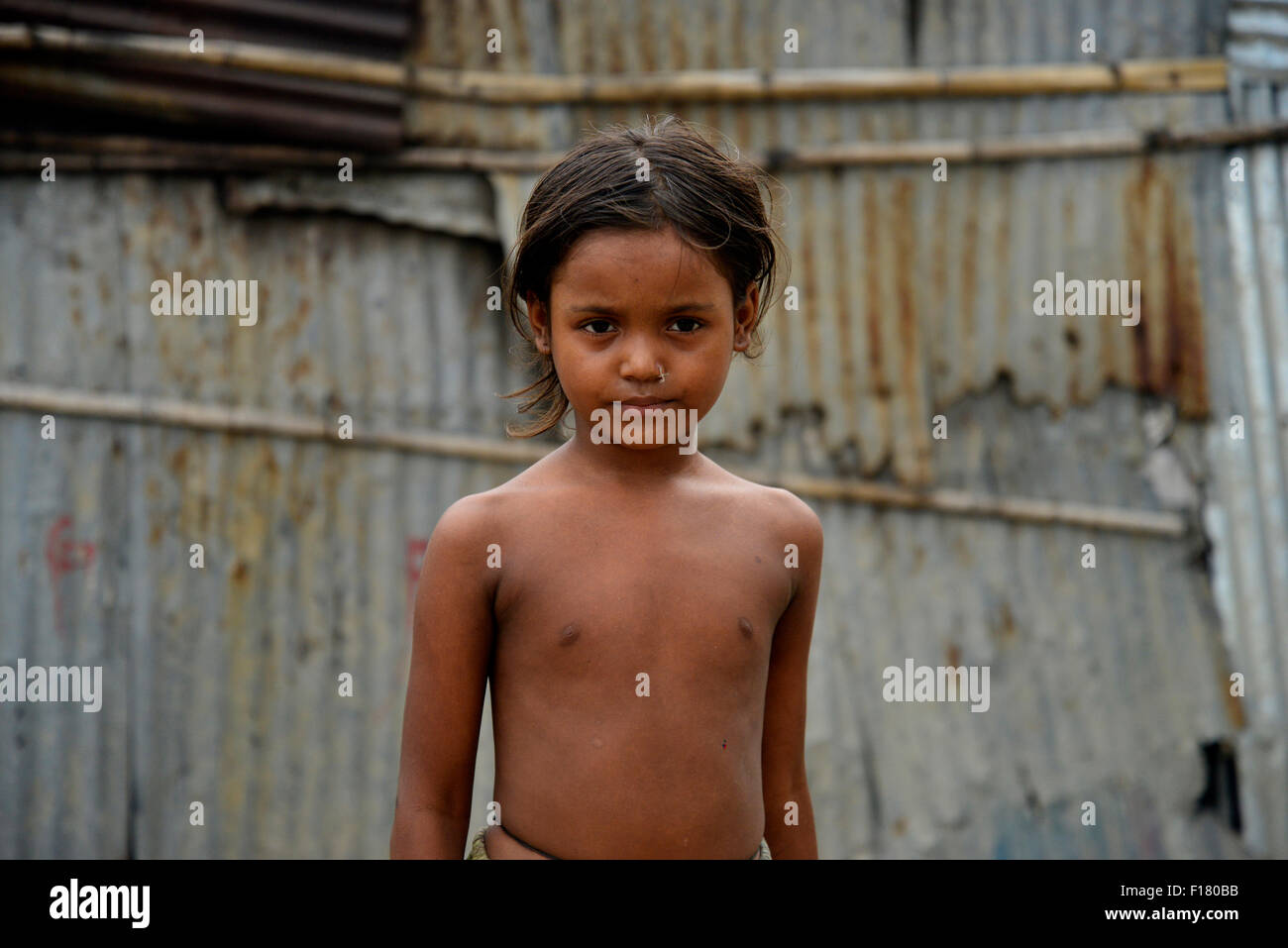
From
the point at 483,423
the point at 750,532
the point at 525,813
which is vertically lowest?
the point at 525,813

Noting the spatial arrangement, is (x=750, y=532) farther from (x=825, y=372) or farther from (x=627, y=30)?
(x=627, y=30)

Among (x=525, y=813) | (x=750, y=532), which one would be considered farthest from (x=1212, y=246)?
→ (x=525, y=813)

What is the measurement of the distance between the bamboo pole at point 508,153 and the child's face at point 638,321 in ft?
9.22

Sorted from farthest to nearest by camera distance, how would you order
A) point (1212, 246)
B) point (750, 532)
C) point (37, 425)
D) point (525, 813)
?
point (1212, 246) < point (37, 425) < point (750, 532) < point (525, 813)

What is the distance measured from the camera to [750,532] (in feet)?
7.01

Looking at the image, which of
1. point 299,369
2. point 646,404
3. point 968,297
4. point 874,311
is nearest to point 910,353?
point 874,311

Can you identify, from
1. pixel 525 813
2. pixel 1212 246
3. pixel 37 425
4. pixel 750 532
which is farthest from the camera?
pixel 1212 246

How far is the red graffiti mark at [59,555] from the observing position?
4516 millimetres

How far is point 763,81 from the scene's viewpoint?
15.4ft

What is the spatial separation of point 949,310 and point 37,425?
3645 mm

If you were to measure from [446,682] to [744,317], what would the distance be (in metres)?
0.85

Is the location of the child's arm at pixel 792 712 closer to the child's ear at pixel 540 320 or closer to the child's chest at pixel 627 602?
the child's chest at pixel 627 602

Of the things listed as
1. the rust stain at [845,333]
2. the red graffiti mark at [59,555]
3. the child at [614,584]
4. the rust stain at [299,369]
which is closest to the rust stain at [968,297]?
the rust stain at [845,333]

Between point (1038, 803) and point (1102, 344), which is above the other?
point (1102, 344)
